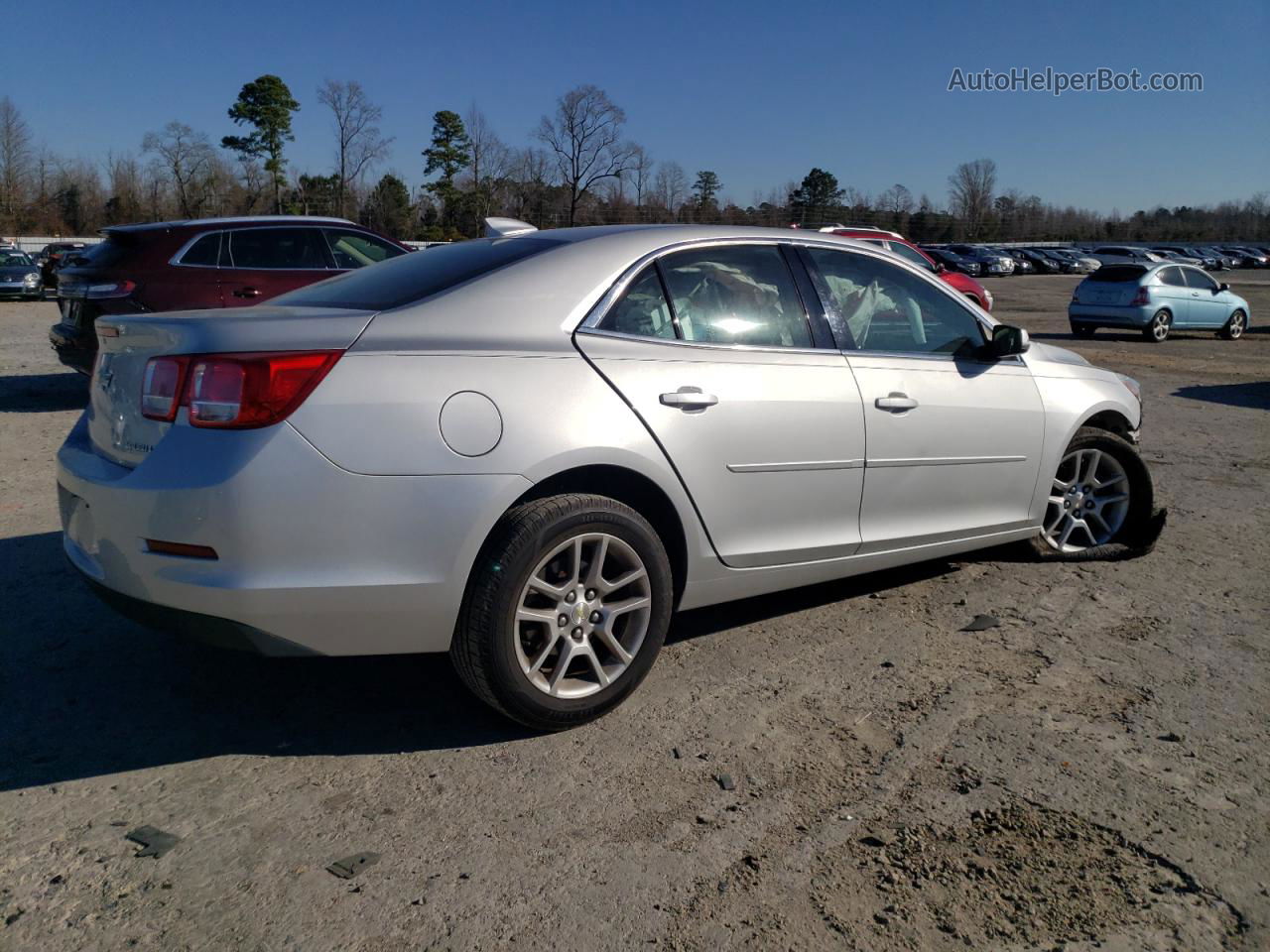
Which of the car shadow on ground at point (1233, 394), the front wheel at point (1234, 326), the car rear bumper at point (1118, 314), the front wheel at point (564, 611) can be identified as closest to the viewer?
the front wheel at point (564, 611)

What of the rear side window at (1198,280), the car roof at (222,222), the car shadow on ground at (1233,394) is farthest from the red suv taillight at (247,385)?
the rear side window at (1198,280)

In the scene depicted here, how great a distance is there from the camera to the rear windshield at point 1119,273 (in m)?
20.5

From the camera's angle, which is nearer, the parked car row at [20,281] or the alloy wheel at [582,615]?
the alloy wheel at [582,615]

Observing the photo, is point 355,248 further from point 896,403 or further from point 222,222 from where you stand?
point 896,403

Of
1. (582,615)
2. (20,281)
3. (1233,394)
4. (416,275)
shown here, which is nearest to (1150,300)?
(1233,394)

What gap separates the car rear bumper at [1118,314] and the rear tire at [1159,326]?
0.49 feet

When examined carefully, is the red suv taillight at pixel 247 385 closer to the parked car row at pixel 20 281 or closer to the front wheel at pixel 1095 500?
the front wheel at pixel 1095 500

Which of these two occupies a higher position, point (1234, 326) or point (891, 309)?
point (891, 309)

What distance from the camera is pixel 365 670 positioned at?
3.91 metres

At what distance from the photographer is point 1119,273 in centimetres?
2069

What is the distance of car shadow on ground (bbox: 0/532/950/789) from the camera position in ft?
10.6

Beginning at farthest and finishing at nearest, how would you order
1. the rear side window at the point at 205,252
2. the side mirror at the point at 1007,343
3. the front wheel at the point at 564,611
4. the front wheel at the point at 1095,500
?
the rear side window at the point at 205,252 → the front wheel at the point at 1095,500 → the side mirror at the point at 1007,343 → the front wheel at the point at 564,611

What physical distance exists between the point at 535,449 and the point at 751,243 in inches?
58.0

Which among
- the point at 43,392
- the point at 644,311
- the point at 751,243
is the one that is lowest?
the point at 43,392
